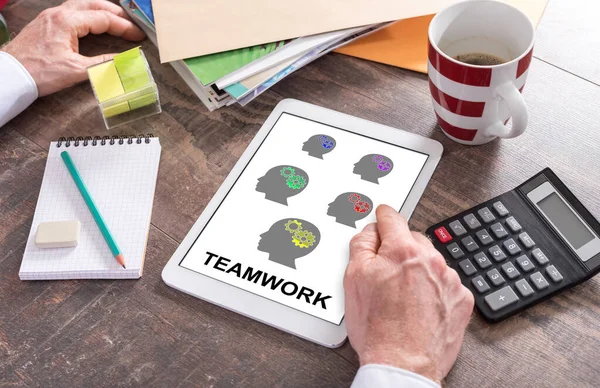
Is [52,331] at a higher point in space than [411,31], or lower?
lower

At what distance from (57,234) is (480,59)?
578 millimetres

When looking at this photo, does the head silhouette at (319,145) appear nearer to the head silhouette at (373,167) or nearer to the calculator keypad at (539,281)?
the head silhouette at (373,167)

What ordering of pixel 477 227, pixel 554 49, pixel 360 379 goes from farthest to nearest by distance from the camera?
1. pixel 554 49
2. pixel 477 227
3. pixel 360 379

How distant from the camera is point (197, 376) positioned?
0.69m

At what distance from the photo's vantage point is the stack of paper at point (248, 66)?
2.97ft

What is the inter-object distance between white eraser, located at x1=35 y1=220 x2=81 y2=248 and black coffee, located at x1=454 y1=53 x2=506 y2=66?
533mm

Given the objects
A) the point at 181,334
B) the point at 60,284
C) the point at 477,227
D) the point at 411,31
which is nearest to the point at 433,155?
the point at 477,227

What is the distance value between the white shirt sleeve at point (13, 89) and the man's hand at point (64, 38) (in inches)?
0.4

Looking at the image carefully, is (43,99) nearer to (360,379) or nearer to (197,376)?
(197,376)

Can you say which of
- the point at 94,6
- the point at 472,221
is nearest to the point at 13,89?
the point at 94,6

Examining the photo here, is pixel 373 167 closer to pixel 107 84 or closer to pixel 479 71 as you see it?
pixel 479 71

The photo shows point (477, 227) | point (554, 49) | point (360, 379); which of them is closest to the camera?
point (360, 379)

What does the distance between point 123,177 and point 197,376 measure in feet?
0.97

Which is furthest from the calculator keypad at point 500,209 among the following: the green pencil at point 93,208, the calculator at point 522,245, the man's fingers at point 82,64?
the man's fingers at point 82,64
